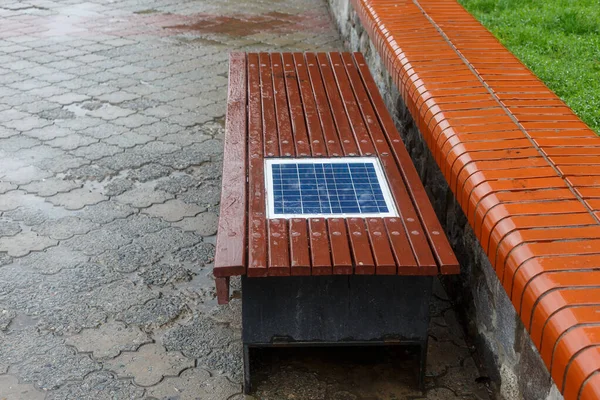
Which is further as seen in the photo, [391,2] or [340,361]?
[391,2]

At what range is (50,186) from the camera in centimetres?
461

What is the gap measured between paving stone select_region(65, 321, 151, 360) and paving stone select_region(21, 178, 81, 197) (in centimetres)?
144

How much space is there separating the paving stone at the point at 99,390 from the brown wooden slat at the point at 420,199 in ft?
4.18

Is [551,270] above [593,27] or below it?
above

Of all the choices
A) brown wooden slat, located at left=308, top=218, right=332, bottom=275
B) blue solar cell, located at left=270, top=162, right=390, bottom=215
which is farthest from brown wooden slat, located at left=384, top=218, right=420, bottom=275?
brown wooden slat, located at left=308, top=218, right=332, bottom=275

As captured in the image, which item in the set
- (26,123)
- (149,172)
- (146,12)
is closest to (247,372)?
(149,172)

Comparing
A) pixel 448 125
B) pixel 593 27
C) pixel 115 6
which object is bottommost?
pixel 115 6

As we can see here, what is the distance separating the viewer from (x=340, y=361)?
3205 mm

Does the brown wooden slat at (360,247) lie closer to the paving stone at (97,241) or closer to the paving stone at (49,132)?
the paving stone at (97,241)

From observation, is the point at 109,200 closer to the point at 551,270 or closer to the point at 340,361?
the point at 340,361

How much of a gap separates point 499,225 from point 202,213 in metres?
2.20

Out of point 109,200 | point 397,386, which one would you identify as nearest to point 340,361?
point 397,386

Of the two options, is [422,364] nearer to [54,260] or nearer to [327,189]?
[327,189]

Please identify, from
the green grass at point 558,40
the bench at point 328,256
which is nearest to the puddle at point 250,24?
the green grass at point 558,40
